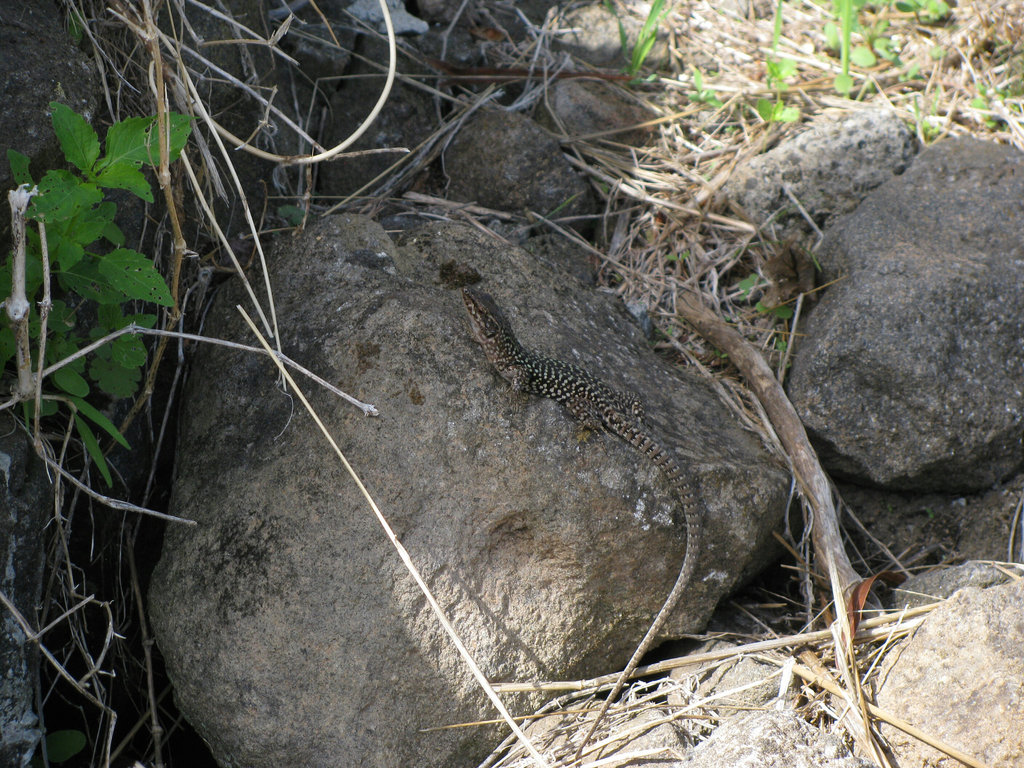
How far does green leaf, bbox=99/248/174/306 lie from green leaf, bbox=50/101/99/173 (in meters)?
0.29

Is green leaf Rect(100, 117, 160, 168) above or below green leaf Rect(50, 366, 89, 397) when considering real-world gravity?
above

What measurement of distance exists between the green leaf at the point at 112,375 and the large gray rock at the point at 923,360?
3059 mm

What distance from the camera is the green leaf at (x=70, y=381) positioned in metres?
2.68

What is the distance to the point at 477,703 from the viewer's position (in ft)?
10.1

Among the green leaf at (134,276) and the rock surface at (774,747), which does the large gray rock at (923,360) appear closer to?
the rock surface at (774,747)

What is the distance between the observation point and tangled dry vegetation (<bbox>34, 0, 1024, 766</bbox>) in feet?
9.88

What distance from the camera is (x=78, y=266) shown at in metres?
2.63

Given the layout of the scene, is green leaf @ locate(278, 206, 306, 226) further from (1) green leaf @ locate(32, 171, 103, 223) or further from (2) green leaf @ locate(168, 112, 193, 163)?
(1) green leaf @ locate(32, 171, 103, 223)

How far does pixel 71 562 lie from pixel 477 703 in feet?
5.52

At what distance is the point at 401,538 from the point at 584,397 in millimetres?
973

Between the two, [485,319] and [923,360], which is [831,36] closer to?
[923,360]

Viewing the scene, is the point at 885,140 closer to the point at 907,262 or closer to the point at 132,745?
the point at 907,262

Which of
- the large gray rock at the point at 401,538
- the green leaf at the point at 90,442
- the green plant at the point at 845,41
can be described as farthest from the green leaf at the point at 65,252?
the green plant at the point at 845,41

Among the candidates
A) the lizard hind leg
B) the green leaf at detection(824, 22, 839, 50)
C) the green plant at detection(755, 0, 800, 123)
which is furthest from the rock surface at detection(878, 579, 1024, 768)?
the green leaf at detection(824, 22, 839, 50)
